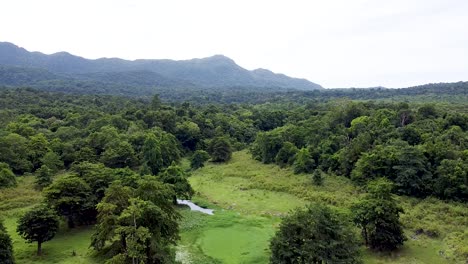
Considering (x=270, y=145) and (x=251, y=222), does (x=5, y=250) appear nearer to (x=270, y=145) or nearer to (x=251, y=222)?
(x=251, y=222)

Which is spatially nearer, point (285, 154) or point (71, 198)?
point (71, 198)

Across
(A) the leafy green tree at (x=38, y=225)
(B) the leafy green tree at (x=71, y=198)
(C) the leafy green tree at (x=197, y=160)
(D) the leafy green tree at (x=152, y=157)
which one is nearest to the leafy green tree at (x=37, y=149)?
(D) the leafy green tree at (x=152, y=157)

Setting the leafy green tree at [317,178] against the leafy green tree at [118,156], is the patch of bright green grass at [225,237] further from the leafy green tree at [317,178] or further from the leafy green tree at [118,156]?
the leafy green tree at [118,156]

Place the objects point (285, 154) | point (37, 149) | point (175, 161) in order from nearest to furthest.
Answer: point (37, 149)
point (285, 154)
point (175, 161)

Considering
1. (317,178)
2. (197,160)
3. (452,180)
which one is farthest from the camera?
(197,160)

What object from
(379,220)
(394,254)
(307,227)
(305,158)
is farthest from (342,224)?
(305,158)

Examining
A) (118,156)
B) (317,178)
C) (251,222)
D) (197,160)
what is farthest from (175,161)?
(251,222)

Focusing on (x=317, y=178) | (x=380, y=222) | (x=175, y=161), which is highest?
(x=380, y=222)
